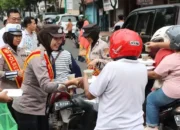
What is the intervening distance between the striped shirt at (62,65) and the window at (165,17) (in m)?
2.77

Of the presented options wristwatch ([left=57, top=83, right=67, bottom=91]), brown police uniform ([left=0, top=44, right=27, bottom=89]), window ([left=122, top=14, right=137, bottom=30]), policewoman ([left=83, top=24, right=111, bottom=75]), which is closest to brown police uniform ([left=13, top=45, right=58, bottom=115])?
wristwatch ([left=57, top=83, right=67, bottom=91])

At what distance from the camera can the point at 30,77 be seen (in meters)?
A: 3.49

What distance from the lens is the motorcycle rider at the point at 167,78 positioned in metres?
3.46

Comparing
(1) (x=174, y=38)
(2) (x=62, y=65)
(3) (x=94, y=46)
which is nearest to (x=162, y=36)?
(1) (x=174, y=38)

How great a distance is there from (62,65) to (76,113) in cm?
53

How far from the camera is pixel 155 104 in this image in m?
3.73

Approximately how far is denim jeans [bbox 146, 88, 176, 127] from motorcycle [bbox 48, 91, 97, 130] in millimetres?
609

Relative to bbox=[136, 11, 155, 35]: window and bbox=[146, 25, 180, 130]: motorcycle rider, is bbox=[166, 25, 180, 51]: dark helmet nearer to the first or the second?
bbox=[146, 25, 180, 130]: motorcycle rider

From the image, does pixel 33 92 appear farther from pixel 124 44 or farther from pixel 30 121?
pixel 124 44

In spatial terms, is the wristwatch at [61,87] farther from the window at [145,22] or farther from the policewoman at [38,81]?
the window at [145,22]

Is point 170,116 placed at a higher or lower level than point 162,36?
lower

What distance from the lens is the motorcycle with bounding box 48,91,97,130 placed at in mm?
3615

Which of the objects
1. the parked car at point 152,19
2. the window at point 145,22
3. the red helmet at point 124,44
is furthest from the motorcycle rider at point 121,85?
the window at point 145,22

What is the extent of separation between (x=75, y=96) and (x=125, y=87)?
1377mm
